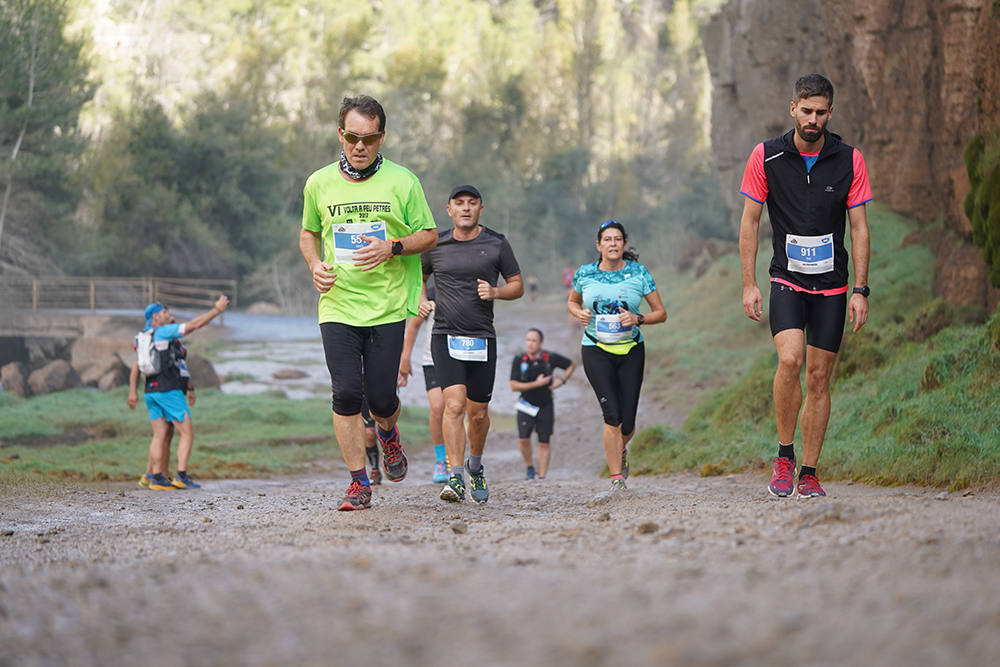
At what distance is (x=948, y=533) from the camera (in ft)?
14.4

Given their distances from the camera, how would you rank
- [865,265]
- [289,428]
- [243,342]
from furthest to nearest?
[243,342] < [289,428] < [865,265]

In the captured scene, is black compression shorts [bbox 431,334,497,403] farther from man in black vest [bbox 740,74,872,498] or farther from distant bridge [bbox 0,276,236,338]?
distant bridge [bbox 0,276,236,338]

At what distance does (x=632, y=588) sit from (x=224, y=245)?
142 ft

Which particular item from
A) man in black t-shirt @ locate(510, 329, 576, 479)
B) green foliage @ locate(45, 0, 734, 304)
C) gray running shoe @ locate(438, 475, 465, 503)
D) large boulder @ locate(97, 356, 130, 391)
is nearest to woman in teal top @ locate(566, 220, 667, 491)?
gray running shoe @ locate(438, 475, 465, 503)

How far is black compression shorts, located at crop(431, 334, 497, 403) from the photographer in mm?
8234

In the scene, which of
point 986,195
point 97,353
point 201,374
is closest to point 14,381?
point 97,353

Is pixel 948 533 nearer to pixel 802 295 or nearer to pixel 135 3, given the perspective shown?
pixel 802 295

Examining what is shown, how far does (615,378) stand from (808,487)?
2.15 m

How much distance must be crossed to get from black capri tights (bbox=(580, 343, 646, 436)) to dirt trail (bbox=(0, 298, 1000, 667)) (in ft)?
8.13

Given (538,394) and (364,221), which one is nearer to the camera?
(364,221)

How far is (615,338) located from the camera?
865 cm

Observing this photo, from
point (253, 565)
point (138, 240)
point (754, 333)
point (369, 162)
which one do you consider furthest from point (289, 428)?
point (138, 240)

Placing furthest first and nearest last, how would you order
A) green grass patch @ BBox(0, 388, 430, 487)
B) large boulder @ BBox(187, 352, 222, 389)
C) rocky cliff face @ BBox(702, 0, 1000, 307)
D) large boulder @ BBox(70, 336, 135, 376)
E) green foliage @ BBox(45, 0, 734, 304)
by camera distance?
green foliage @ BBox(45, 0, 734, 304) < large boulder @ BBox(70, 336, 135, 376) < large boulder @ BBox(187, 352, 222, 389) < green grass patch @ BBox(0, 388, 430, 487) < rocky cliff face @ BBox(702, 0, 1000, 307)

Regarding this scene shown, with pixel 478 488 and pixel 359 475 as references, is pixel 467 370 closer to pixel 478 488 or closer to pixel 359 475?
pixel 478 488
